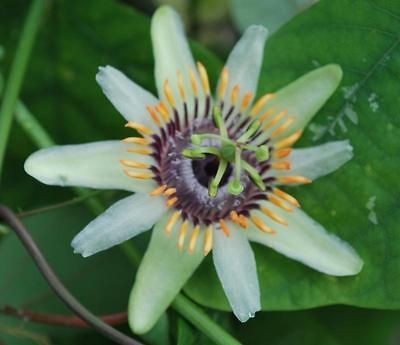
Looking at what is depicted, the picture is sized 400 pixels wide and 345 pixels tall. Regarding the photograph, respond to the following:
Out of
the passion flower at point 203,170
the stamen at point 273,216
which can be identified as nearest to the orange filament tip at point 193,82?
the passion flower at point 203,170

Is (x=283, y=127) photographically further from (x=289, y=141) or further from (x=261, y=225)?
(x=261, y=225)

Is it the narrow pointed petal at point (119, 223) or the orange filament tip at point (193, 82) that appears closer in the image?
the narrow pointed petal at point (119, 223)

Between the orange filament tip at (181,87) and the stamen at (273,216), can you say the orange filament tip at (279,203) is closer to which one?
the stamen at (273,216)

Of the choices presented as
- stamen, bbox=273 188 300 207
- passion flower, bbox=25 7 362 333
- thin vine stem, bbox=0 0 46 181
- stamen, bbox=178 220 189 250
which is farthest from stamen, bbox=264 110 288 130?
thin vine stem, bbox=0 0 46 181

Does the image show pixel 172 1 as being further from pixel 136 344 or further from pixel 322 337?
pixel 136 344

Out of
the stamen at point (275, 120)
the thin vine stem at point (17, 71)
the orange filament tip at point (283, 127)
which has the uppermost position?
the thin vine stem at point (17, 71)

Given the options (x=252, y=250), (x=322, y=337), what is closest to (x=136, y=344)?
(x=252, y=250)

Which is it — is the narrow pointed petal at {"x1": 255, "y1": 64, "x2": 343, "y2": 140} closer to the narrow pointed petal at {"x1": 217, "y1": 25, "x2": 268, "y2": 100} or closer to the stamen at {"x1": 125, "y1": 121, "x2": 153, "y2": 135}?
the narrow pointed petal at {"x1": 217, "y1": 25, "x2": 268, "y2": 100}
